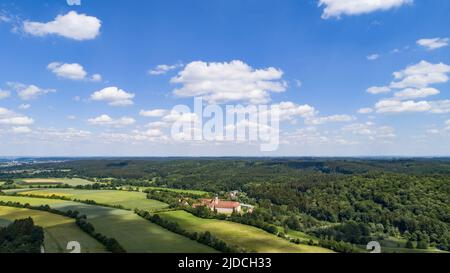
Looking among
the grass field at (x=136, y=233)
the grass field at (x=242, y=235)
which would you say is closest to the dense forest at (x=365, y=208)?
the grass field at (x=242, y=235)

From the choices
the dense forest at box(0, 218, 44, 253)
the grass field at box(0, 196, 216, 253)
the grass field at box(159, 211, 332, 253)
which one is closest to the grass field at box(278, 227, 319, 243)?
the grass field at box(159, 211, 332, 253)

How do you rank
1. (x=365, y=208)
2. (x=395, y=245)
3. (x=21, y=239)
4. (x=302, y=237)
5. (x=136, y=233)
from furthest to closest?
(x=365, y=208)
(x=395, y=245)
(x=302, y=237)
(x=136, y=233)
(x=21, y=239)

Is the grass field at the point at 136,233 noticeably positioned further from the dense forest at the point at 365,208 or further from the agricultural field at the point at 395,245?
the agricultural field at the point at 395,245

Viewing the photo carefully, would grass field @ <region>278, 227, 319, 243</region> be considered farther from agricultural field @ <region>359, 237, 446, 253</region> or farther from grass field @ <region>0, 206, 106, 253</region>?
grass field @ <region>0, 206, 106, 253</region>

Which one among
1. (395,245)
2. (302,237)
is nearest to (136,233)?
(302,237)

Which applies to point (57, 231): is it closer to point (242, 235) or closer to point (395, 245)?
point (242, 235)
